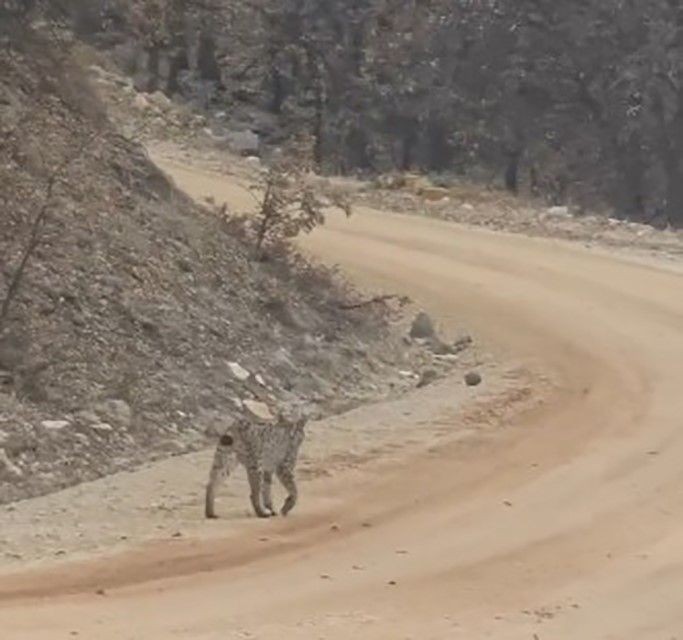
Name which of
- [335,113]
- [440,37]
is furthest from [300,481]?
[440,37]

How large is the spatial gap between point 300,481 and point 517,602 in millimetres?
2778

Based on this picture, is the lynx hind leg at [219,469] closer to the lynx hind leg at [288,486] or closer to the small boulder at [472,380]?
the lynx hind leg at [288,486]

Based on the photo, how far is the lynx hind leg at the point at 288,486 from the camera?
34.8 ft

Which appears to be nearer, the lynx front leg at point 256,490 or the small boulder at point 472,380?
the lynx front leg at point 256,490

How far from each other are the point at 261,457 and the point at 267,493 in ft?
0.78

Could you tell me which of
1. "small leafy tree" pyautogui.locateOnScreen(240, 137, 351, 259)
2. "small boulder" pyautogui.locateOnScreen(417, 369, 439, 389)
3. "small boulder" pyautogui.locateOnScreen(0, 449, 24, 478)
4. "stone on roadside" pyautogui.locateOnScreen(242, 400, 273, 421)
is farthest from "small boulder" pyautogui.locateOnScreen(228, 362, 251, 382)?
"small boulder" pyautogui.locateOnScreen(0, 449, 24, 478)

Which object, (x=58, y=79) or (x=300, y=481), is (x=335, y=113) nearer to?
(x=58, y=79)

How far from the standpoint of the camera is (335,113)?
42500 millimetres

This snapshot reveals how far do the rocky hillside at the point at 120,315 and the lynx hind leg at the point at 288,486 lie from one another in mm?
1594

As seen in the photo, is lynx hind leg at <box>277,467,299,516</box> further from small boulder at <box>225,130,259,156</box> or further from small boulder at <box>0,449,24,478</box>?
small boulder at <box>225,130,259,156</box>

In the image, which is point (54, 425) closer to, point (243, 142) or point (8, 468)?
point (8, 468)

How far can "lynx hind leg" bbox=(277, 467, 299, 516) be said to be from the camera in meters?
10.6

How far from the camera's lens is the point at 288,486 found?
419 inches

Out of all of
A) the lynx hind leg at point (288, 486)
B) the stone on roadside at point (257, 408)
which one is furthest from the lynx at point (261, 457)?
the stone on roadside at point (257, 408)
